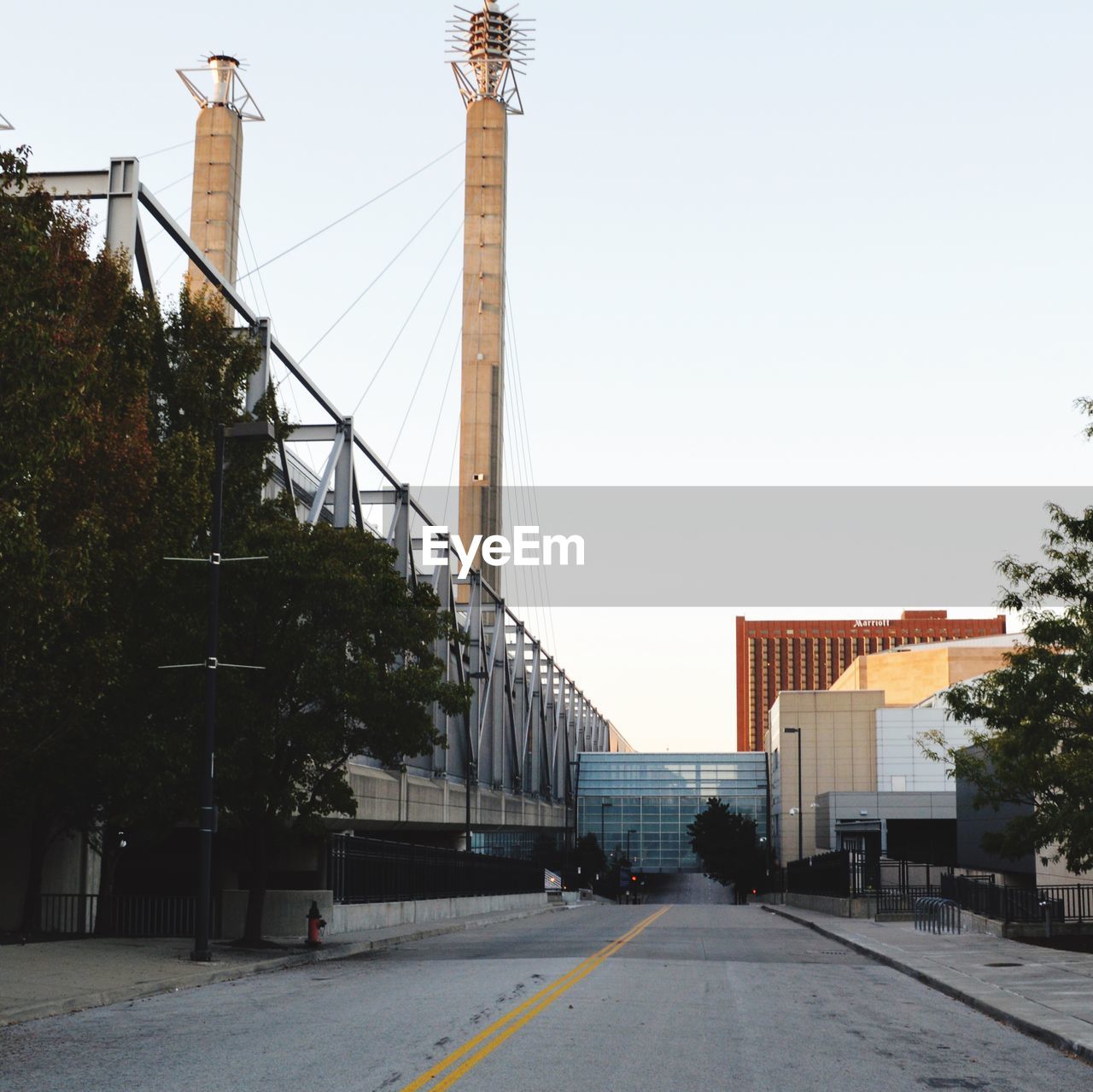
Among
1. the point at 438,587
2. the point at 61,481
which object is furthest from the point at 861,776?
the point at 61,481

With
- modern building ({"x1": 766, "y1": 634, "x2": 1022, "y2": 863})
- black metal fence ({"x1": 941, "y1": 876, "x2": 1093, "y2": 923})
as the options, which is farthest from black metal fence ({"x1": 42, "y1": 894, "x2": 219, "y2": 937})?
modern building ({"x1": 766, "y1": 634, "x2": 1022, "y2": 863})

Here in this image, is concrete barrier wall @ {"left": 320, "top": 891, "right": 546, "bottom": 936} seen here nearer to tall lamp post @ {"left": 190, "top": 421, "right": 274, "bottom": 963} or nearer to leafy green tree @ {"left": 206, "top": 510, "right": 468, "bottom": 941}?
→ leafy green tree @ {"left": 206, "top": 510, "right": 468, "bottom": 941}

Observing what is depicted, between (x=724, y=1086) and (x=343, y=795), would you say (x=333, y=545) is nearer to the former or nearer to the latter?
(x=343, y=795)

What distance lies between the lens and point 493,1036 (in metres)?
13.6

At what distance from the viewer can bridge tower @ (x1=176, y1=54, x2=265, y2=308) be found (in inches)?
3489

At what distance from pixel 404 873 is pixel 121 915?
17.8 metres

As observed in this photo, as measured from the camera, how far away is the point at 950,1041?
14391 mm

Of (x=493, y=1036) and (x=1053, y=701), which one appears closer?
(x=493, y=1036)

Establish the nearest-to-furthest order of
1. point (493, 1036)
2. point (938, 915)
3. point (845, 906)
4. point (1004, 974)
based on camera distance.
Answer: point (493, 1036) → point (1004, 974) → point (938, 915) → point (845, 906)

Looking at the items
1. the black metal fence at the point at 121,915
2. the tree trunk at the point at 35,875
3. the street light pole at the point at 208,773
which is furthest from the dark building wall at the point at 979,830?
the tree trunk at the point at 35,875

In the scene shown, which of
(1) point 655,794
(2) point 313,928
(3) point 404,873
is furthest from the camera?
(1) point 655,794

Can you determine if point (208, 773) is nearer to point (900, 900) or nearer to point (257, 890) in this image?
point (257, 890)

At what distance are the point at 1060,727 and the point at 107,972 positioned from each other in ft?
63.1

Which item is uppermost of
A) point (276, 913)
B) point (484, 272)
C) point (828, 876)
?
point (484, 272)
